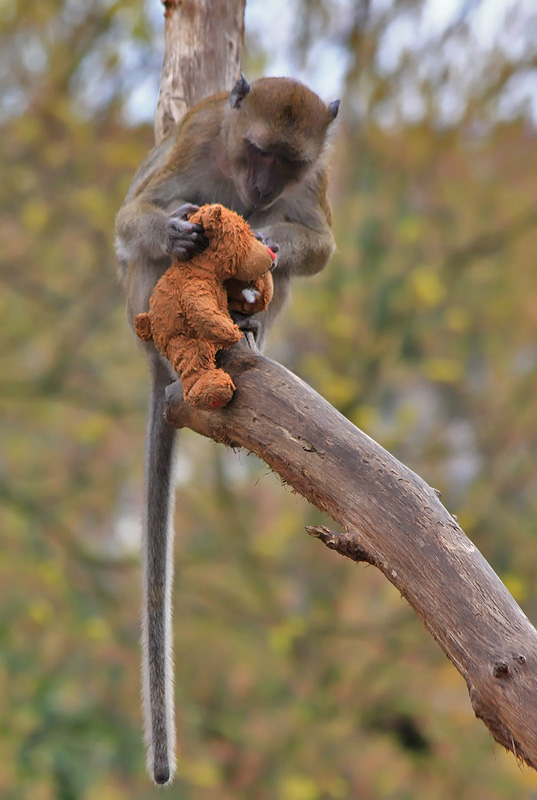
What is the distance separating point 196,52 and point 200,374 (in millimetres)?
2311

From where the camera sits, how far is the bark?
476cm

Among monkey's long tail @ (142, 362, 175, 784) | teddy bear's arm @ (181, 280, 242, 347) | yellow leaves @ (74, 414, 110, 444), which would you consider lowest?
yellow leaves @ (74, 414, 110, 444)

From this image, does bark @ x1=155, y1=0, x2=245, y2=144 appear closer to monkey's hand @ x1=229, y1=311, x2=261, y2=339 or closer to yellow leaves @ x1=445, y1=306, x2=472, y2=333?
monkey's hand @ x1=229, y1=311, x2=261, y2=339

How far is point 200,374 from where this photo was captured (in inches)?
123

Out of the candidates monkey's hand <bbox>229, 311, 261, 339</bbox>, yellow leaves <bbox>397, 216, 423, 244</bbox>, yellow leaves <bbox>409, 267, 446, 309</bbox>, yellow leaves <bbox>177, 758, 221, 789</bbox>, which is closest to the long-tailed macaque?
monkey's hand <bbox>229, 311, 261, 339</bbox>

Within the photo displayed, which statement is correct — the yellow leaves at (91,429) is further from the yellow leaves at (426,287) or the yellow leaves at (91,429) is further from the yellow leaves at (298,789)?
the yellow leaves at (298,789)

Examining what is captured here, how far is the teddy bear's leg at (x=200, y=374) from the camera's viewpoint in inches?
121

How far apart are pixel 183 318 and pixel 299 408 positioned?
21.8 inches

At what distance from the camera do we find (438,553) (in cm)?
251

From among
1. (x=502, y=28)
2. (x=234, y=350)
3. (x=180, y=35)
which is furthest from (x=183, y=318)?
(x=502, y=28)

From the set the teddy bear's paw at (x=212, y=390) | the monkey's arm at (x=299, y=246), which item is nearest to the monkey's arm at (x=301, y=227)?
the monkey's arm at (x=299, y=246)

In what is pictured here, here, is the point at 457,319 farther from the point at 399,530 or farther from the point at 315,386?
the point at 399,530

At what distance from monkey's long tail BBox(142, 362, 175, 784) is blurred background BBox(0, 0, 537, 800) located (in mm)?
4143

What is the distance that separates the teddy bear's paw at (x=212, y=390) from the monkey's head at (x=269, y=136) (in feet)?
4.53
